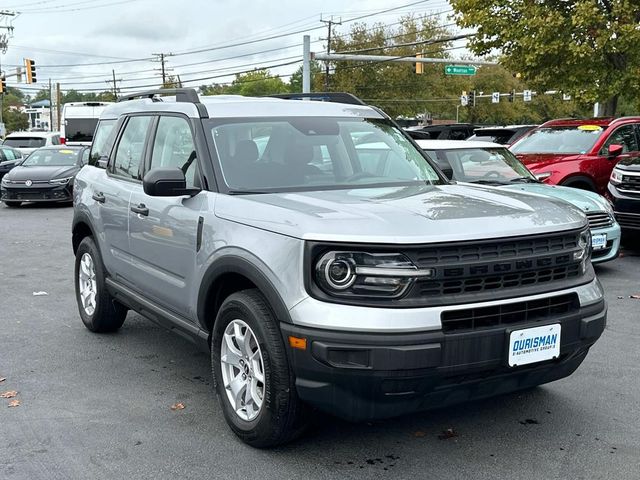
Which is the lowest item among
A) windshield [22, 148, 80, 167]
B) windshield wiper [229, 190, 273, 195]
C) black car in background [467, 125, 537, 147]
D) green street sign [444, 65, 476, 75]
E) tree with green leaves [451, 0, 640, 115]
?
windshield [22, 148, 80, 167]

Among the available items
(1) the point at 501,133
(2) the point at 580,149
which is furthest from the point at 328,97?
(1) the point at 501,133

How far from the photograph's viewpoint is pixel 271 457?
371 centimetres

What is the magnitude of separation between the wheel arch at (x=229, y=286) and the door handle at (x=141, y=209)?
94 centimetres

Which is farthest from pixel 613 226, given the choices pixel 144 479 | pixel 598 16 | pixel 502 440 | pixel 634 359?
pixel 598 16

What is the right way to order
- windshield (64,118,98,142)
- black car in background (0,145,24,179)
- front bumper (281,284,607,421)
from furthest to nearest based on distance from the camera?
windshield (64,118,98,142)
black car in background (0,145,24,179)
front bumper (281,284,607,421)

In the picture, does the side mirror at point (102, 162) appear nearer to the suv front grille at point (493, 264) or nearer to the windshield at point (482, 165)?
the suv front grille at point (493, 264)

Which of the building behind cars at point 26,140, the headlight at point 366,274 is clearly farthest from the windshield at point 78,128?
the headlight at point 366,274

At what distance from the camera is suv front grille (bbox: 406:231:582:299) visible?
3299 millimetres

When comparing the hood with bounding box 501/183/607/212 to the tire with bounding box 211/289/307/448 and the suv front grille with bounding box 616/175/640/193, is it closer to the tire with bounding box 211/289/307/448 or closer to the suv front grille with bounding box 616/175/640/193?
the suv front grille with bounding box 616/175/640/193

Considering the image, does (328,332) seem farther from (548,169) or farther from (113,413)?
(548,169)

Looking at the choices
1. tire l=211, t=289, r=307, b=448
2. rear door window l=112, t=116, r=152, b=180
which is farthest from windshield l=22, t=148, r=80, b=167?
tire l=211, t=289, r=307, b=448

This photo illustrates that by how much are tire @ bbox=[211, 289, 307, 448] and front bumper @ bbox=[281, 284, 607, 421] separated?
0.12 meters

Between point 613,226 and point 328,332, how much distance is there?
5.99 meters

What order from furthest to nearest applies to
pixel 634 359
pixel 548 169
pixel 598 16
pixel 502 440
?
pixel 598 16 < pixel 548 169 < pixel 634 359 < pixel 502 440
